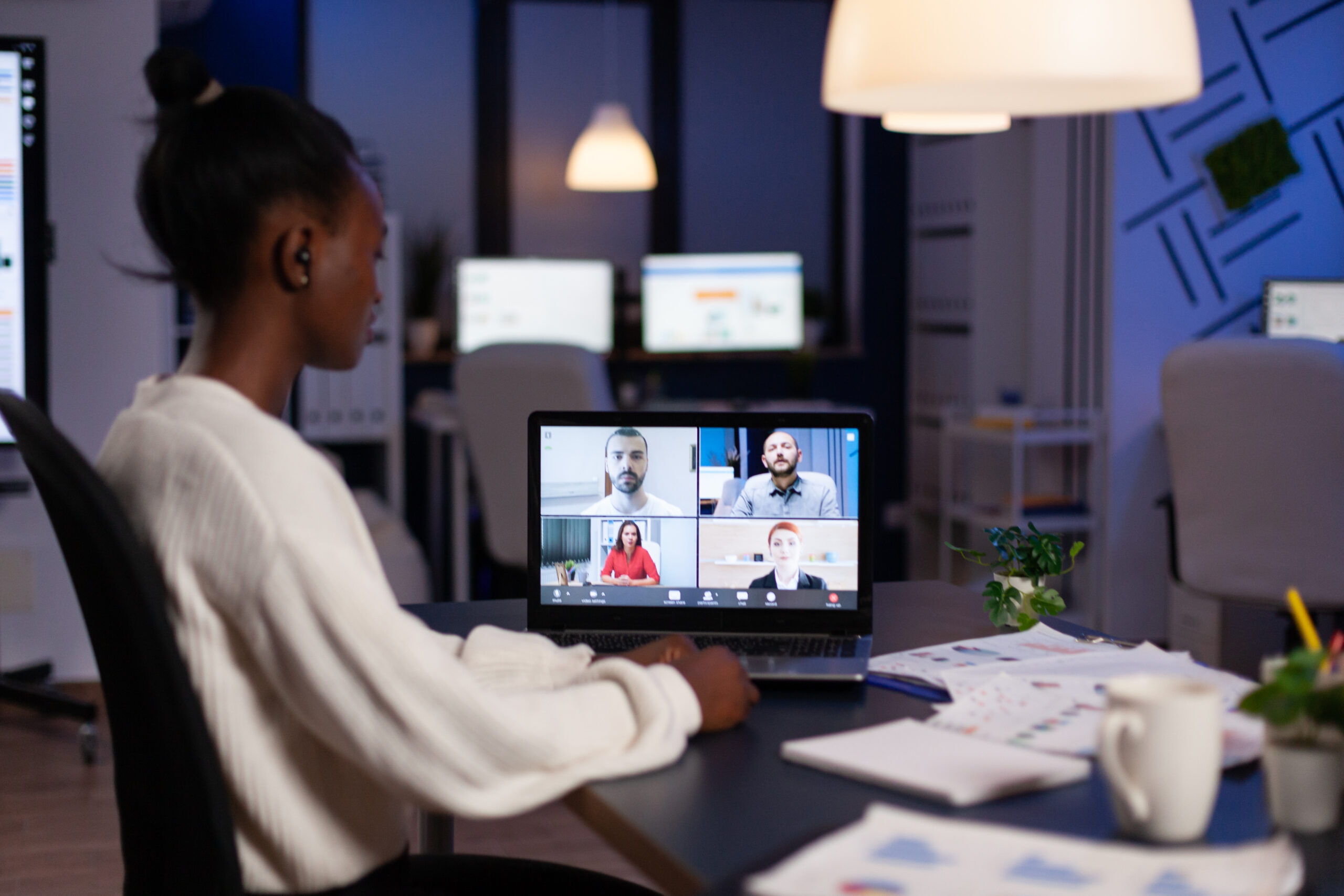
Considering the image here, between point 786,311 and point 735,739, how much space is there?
4.29 meters

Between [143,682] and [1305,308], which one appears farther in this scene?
[1305,308]

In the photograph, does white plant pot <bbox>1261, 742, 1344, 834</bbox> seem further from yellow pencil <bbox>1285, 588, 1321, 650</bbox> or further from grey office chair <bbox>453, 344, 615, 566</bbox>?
grey office chair <bbox>453, 344, 615, 566</bbox>

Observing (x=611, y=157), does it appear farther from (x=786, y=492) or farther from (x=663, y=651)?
(x=663, y=651)

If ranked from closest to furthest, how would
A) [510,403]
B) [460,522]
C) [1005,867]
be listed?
[1005,867]
[510,403]
[460,522]

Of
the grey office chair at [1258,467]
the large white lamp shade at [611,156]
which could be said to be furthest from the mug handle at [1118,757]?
the large white lamp shade at [611,156]

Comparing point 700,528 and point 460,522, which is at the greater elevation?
point 700,528

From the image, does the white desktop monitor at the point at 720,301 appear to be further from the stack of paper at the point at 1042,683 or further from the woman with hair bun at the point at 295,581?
the woman with hair bun at the point at 295,581

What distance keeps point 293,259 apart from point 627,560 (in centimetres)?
60

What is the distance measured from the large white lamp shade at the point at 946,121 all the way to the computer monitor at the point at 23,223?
2538mm

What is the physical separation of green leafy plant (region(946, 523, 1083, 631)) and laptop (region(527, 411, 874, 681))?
0.59 ft

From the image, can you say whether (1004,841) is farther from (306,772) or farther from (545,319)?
(545,319)

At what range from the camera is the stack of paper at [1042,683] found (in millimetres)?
1157

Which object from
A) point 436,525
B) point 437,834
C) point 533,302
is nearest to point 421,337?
point 533,302

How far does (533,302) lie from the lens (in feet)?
17.0
